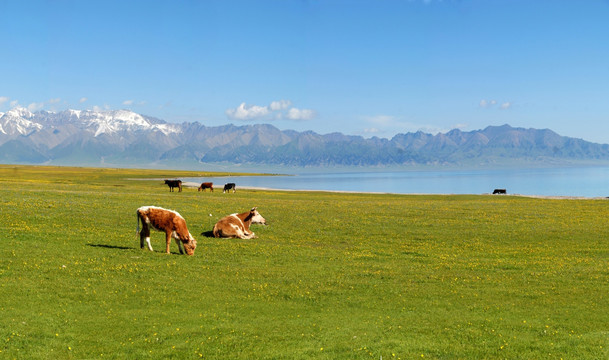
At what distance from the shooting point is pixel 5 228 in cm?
3061

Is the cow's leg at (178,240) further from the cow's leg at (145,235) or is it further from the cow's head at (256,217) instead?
the cow's head at (256,217)

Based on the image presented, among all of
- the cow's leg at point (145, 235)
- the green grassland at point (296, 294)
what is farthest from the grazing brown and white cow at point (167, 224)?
the green grassland at point (296, 294)

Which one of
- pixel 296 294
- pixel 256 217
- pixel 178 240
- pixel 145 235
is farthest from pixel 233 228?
pixel 296 294

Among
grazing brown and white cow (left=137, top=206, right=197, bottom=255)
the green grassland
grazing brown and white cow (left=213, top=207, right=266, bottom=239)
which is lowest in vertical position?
the green grassland

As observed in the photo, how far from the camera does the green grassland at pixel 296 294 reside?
48.2 ft

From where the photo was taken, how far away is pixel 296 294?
68.3ft

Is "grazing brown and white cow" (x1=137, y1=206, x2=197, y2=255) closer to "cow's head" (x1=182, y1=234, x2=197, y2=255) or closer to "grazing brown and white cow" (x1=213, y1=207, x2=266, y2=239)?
"cow's head" (x1=182, y1=234, x2=197, y2=255)

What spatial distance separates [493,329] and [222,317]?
9286 mm

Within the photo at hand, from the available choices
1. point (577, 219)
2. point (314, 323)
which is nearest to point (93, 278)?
point (314, 323)

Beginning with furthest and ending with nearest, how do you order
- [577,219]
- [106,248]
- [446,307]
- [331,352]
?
1. [577,219]
2. [106,248]
3. [446,307]
4. [331,352]

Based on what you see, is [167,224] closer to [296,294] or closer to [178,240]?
[178,240]

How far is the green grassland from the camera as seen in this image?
1468cm

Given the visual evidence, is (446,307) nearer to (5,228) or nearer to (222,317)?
(222,317)

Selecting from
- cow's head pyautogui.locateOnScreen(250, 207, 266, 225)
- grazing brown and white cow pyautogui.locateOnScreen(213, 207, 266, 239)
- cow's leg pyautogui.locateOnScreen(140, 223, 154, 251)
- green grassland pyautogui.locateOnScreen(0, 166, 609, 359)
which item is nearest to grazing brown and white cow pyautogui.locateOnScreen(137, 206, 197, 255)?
cow's leg pyautogui.locateOnScreen(140, 223, 154, 251)
